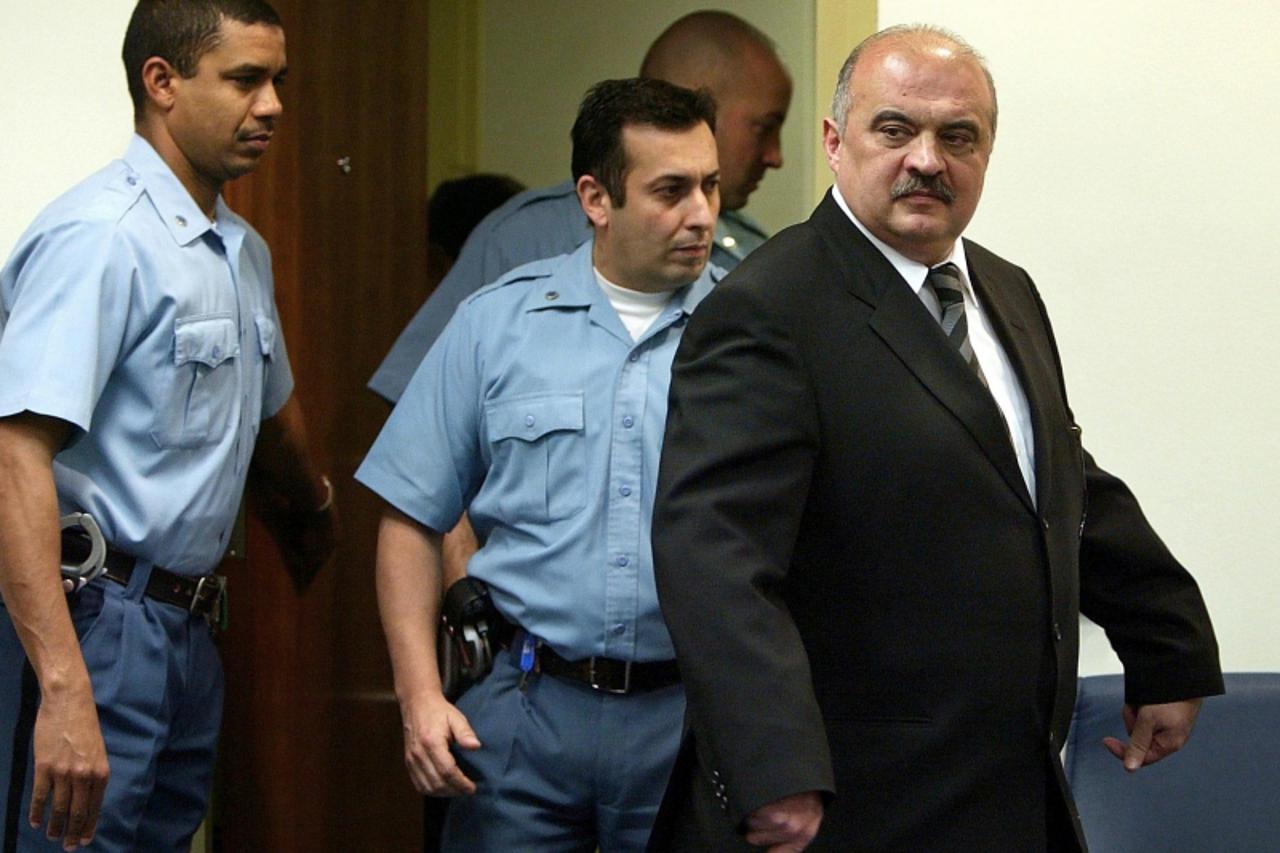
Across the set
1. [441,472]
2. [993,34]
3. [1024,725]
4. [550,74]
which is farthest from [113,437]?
[550,74]

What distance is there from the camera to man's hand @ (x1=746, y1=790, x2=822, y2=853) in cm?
156

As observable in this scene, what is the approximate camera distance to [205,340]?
2211 mm

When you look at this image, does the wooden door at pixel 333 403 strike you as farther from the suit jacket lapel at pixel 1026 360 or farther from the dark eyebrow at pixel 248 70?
the suit jacket lapel at pixel 1026 360

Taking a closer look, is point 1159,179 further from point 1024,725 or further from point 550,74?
point 550,74

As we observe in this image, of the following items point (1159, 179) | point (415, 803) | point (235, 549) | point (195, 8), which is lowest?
point (415, 803)

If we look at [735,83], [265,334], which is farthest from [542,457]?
[735,83]

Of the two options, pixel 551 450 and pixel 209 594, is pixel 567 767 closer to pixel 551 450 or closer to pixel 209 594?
pixel 551 450

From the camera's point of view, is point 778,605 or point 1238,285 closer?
point 778,605

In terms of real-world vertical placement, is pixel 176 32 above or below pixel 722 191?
above

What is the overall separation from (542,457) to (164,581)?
530 millimetres

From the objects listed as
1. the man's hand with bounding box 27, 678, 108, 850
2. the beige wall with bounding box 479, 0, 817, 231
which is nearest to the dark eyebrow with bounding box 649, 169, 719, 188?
the man's hand with bounding box 27, 678, 108, 850

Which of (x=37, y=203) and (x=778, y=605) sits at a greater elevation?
(x=37, y=203)

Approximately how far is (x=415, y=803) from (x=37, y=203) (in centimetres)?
162

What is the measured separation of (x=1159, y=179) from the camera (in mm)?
2711
